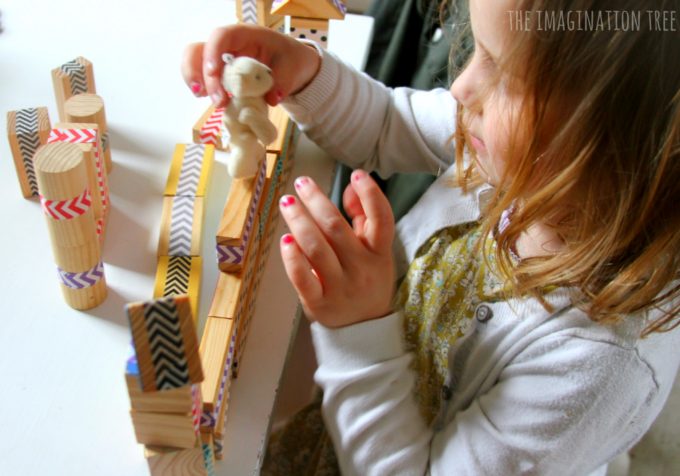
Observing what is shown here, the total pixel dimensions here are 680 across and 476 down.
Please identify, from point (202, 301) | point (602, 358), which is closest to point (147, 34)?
point (202, 301)

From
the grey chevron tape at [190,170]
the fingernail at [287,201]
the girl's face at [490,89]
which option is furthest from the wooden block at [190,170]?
the girl's face at [490,89]

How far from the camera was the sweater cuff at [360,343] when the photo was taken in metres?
0.62

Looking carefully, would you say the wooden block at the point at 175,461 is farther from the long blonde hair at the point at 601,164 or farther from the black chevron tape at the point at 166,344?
the long blonde hair at the point at 601,164

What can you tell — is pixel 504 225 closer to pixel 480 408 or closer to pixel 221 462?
pixel 480 408

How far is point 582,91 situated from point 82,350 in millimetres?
439

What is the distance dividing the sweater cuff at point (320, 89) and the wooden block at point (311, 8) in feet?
0.13

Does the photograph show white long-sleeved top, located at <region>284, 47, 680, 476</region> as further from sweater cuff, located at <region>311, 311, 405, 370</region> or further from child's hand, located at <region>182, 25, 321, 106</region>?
child's hand, located at <region>182, 25, 321, 106</region>

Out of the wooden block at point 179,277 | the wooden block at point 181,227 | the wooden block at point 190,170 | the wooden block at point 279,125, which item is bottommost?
the wooden block at point 179,277

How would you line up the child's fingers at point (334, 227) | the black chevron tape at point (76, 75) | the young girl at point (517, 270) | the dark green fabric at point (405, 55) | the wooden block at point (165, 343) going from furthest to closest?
1. the dark green fabric at point (405, 55)
2. the black chevron tape at point (76, 75)
3. the child's fingers at point (334, 227)
4. the young girl at point (517, 270)
5. the wooden block at point (165, 343)

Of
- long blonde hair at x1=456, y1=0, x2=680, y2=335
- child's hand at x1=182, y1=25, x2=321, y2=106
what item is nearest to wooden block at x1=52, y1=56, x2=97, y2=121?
child's hand at x1=182, y1=25, x2=321, y2=106

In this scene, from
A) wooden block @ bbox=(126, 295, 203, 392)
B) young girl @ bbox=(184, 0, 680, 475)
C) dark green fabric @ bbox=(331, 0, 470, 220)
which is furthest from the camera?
dark green fabric @ bbox=(331, 0, 470, 220)

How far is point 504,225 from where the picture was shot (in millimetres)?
659

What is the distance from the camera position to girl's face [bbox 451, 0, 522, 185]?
1.71 ft

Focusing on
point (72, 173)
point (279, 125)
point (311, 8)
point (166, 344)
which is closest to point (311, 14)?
point (311, 8)
